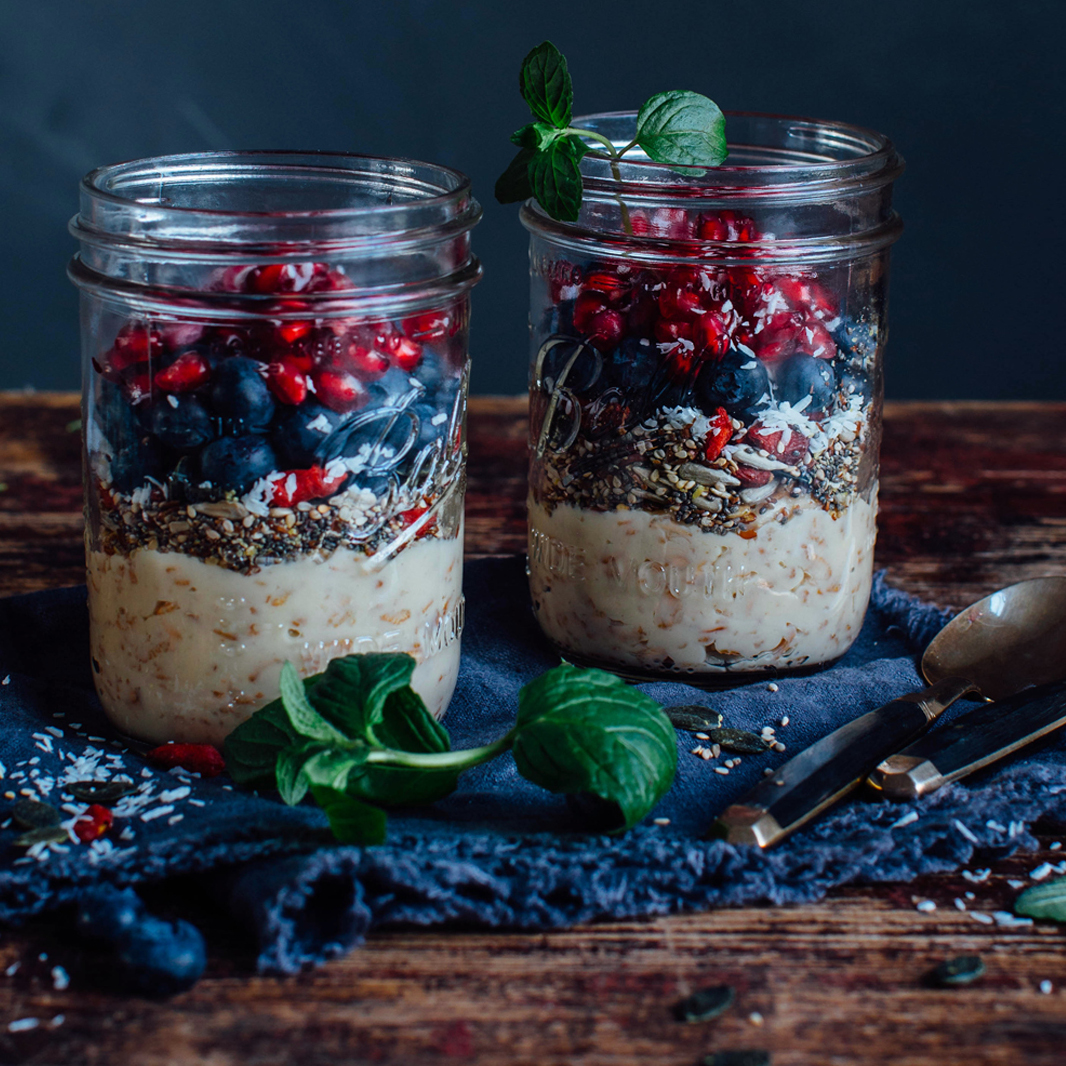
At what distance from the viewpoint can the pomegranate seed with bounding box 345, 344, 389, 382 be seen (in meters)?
1.00

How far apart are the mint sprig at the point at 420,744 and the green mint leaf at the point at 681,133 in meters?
0.46

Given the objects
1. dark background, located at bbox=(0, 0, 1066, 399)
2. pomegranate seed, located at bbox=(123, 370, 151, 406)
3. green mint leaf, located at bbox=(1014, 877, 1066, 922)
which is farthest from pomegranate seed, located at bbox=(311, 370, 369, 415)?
dark background, located at bbox=(0, 0, 1066, 399)

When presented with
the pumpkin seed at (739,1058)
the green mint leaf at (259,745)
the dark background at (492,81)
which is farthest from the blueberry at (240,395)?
the dark background at (492,81)

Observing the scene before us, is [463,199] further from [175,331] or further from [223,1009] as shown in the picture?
[223,1009]

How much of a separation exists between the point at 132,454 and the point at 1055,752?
2.66 ft

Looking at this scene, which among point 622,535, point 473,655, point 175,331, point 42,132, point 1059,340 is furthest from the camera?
point 1059,340

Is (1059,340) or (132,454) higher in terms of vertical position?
(132,454)

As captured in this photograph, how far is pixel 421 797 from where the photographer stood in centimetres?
100

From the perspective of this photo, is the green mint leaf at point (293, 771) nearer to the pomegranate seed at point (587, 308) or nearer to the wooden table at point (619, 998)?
the wooden table at point (619, 998)

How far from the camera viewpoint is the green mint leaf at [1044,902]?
904 mm

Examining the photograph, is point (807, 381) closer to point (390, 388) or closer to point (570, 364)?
point (570, 364)

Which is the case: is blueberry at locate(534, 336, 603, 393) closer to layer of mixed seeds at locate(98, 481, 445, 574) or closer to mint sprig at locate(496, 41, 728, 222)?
mint sprig at locate(496, 41, 728, 222)

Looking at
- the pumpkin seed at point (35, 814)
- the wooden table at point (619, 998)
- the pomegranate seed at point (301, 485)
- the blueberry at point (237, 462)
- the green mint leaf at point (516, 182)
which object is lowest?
the wooden table at point (619, 998)

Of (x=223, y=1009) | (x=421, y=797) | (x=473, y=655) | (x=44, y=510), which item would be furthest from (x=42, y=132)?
(x=223, y=1009)
